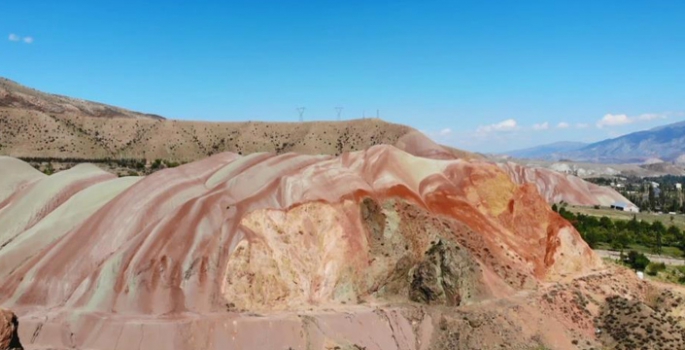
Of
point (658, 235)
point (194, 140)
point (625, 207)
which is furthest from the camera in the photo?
point (194, 140)

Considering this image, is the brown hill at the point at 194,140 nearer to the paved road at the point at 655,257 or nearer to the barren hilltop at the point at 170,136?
the barren hilltop at the point at 170,136

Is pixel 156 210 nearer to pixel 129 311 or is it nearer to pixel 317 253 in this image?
pixel 129 311

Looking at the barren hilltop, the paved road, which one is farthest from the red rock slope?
the barren hilltop

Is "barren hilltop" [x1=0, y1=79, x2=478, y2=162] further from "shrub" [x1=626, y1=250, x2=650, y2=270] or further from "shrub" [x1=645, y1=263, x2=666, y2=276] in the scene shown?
"shrub" [x1=645, y1=263, x2=666, y2=276]

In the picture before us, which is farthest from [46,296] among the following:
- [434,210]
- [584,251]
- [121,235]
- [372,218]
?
[584,251]

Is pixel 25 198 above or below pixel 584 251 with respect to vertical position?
above

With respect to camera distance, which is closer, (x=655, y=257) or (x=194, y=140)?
(x=655, y=257)

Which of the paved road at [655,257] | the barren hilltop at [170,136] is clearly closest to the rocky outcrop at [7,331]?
the paved road at [655,257]

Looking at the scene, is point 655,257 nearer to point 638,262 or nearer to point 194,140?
point 638,262

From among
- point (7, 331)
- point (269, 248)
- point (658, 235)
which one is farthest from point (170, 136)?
point (7, 331)
